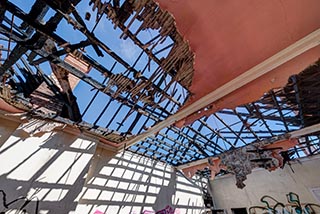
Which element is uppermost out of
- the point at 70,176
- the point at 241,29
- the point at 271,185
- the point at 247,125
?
the point at 247,125

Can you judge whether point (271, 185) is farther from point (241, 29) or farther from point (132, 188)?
point (241, 29)

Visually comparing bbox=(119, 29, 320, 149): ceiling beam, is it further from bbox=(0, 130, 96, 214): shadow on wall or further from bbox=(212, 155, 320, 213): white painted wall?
bbox=(212, 155, 320, 213): white painted wall

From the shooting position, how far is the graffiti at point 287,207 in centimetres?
570

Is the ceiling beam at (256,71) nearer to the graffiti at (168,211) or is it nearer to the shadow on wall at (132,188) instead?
the shadow on wall at (132,188)

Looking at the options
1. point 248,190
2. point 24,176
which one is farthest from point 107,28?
point 248,190

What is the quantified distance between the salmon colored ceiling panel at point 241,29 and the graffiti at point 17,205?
141 inches

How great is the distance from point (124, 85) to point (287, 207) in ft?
26.2

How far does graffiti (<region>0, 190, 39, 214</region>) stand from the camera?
2.42 meters

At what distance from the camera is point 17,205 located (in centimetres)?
254

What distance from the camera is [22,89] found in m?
3.08

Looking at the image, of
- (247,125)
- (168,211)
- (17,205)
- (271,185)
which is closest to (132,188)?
(168,211)

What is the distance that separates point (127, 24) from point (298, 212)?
8.56 metres

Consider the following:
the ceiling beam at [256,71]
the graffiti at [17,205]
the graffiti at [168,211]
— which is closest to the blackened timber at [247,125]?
the ceiling beam at [256,71]

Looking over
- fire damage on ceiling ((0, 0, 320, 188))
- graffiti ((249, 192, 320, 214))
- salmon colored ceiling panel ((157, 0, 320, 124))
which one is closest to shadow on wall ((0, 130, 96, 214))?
fire damage on ceiling ((0, 0, 320, 188))
